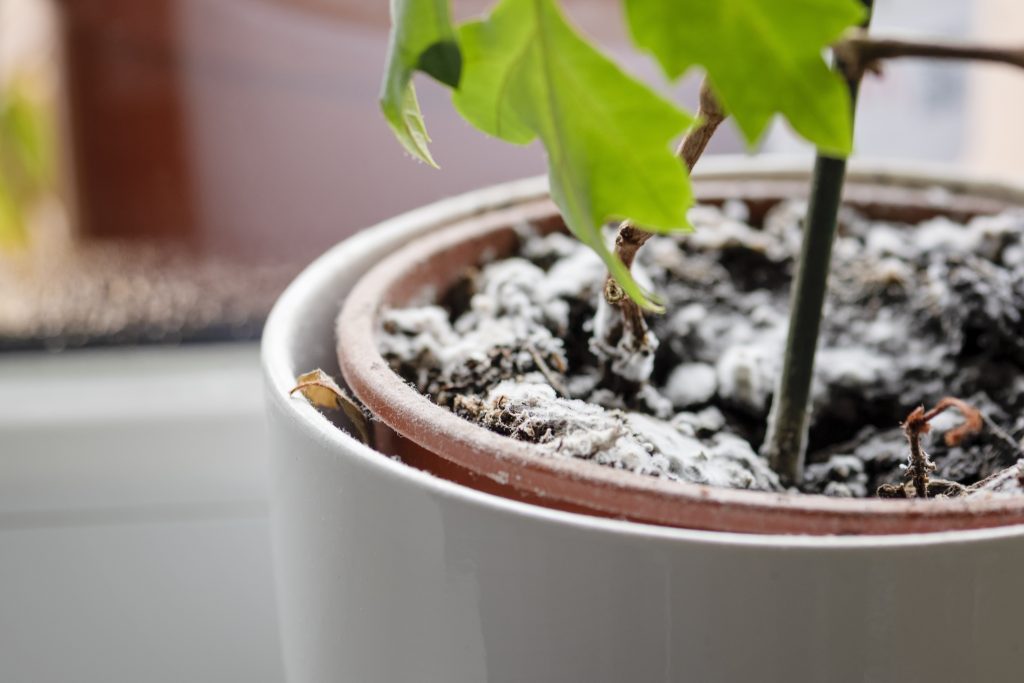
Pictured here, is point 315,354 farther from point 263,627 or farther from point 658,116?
point 263,627

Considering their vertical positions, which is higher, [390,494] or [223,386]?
[390,494]

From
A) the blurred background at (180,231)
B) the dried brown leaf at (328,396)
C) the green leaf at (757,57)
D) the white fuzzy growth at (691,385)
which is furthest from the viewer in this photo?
the blurred background at (180,231)

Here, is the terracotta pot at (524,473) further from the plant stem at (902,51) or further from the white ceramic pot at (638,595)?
the plant stem at (902,51)

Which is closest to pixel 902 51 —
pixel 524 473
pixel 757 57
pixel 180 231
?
pixel 757 57

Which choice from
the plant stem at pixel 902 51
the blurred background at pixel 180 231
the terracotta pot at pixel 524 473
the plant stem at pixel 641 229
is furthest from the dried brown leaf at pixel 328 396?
the blurred background at pixel 180 231

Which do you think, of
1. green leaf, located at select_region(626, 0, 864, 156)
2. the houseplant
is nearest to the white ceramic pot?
the houseplant

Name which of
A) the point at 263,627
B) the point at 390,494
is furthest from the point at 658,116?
the point at 263,627

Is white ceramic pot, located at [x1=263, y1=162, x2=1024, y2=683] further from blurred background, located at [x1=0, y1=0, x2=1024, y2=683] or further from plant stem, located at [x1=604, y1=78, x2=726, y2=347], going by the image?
blurred background, located at [x1=0, y1=0, x2=1024, y2=683]
